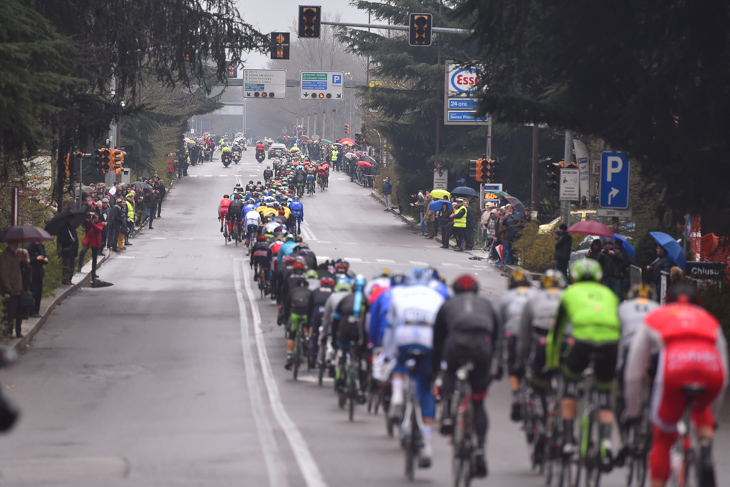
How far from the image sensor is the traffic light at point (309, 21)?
3011 cm

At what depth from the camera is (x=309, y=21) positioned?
3028 centimetres

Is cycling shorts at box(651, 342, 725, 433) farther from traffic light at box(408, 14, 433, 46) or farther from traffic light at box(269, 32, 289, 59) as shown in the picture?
traffic light at box(408, 14, 433, 46)

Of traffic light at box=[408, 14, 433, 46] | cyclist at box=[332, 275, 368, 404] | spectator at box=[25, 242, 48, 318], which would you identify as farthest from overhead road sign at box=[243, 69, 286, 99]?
cyclist at box=[332, 275, 368, 404]

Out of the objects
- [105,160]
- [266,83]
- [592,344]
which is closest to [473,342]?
[592,344]

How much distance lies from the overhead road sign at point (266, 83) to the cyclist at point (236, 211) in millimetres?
27387

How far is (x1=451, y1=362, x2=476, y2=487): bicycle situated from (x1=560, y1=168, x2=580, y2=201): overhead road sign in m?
18.7

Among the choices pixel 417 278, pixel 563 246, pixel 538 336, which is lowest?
pixel 563 246

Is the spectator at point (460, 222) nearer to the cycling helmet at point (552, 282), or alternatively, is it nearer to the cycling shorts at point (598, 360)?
the cycling helmet at point (552, 282)

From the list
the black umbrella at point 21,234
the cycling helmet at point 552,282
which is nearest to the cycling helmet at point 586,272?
the cycling helmet at point 552,282

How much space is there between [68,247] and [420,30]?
1045cm

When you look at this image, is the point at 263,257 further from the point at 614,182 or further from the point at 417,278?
the point at 417,278

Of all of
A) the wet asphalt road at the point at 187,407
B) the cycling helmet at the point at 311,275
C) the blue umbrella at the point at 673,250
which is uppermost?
the blue umbrella at the point at 673,250

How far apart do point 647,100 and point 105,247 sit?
2546 cm

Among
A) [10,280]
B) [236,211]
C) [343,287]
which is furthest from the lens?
[236,211]
